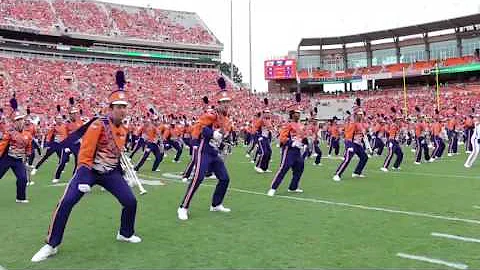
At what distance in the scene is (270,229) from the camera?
650 centimetres

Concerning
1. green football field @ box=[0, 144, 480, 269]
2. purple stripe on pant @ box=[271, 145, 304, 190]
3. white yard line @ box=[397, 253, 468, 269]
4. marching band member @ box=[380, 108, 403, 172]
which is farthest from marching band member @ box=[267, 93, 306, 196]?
marching band member @ box=[380, 108, 403, 172]

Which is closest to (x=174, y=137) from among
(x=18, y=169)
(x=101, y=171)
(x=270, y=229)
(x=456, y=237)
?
(x=18, y=169)

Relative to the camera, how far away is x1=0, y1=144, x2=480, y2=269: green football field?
5.11 m

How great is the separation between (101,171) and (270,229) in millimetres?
2269

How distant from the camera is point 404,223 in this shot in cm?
675

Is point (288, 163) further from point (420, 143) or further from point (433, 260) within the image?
point (420, 143)

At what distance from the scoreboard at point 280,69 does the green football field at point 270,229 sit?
51.0 meters

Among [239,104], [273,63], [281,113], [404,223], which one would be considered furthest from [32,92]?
[404,223]

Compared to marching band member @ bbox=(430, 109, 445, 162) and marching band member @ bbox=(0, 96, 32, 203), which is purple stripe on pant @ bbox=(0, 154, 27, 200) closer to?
marching band member @ bbox=(0, 96, 32, 203)

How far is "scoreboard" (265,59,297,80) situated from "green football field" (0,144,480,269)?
51014 mm

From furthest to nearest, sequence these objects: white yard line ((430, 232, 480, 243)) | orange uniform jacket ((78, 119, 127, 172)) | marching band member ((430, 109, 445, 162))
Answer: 1. marching band member ((430, 109, 445, 162))
2. white yard line ((430, 232, 480, 243))
3. orange uniform jacket ((78, 119, 127, 172))

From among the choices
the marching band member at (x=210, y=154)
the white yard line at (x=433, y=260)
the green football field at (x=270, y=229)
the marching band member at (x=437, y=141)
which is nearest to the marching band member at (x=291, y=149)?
the green football field at (x=270, y=229)

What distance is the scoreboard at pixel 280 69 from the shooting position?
61.5 m

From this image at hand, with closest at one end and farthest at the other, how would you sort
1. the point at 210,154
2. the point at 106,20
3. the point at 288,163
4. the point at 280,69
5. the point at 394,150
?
the point at 210,154 < the point at 288,163 < the point at 394,150 < the point at 106,20 < the point at 280,69
